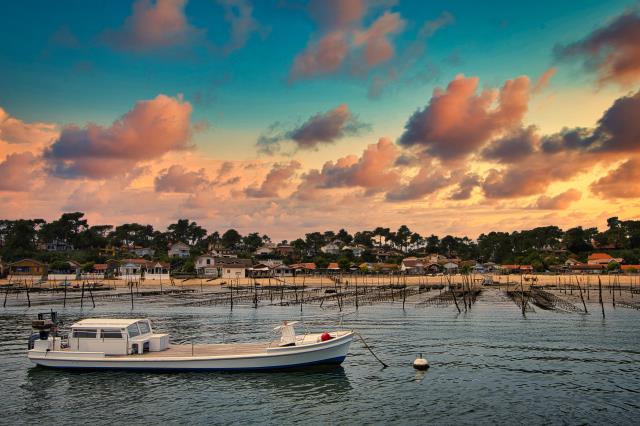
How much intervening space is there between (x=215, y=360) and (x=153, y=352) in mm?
4733

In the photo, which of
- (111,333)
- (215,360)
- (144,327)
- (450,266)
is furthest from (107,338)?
(450,266)

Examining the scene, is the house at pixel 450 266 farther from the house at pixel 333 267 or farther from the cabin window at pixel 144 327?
the cabin window at pixel 144 327

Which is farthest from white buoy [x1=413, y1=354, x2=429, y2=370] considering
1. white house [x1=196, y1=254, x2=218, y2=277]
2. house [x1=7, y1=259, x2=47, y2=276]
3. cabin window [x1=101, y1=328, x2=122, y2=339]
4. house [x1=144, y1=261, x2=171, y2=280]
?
house [x1=7, y1=259, x2=47, y2=276]

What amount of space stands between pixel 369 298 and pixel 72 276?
93245 mm

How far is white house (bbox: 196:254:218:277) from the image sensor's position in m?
159

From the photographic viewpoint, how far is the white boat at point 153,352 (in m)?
30.9

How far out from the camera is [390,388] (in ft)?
93.5

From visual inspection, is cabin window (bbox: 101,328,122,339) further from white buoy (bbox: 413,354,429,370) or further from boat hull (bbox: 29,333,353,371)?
white buoy (bbox: 413,354,429,370)

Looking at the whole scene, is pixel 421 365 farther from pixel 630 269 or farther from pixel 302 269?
pixel 302 269

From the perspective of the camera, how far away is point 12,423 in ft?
77.8

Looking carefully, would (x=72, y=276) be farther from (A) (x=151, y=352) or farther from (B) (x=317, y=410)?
(B) (x=317, y=410)

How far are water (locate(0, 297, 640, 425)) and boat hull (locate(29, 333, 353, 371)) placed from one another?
1.85 ft

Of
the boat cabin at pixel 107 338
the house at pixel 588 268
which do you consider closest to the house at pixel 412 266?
the house at pixel 588 268

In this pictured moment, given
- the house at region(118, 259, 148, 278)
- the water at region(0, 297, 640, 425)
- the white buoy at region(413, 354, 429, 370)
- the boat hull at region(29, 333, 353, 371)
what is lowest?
the water at region(0, 297, 640, 425)
